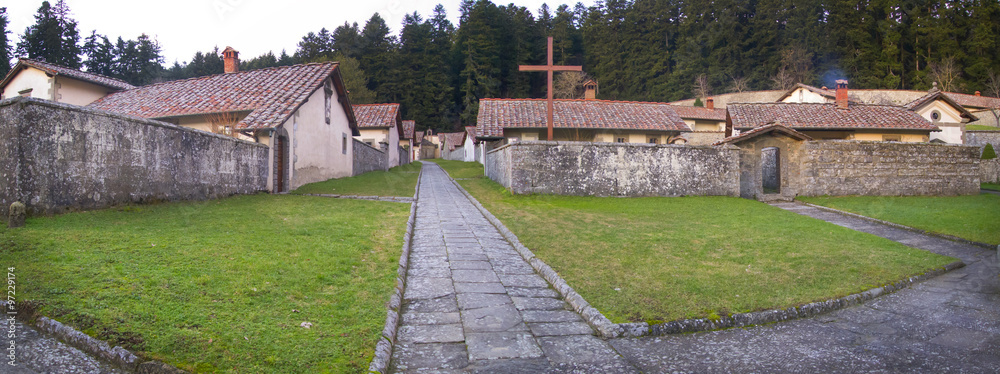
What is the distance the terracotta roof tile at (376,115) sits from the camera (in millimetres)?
32719

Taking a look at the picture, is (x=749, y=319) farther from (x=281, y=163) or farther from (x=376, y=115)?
(x=376, y=115)

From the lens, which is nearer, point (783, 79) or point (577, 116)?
point (577, 116)

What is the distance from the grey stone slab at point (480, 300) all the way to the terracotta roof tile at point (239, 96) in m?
11.0

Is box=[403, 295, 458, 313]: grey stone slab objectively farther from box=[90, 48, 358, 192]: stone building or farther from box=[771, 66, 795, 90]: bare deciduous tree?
box=[771, 66, 795, 90]: bare deciduous tree

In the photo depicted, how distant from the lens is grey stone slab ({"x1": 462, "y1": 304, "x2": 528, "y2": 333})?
13.4ft

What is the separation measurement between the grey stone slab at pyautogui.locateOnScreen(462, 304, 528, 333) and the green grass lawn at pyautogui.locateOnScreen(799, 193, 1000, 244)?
32.7ft

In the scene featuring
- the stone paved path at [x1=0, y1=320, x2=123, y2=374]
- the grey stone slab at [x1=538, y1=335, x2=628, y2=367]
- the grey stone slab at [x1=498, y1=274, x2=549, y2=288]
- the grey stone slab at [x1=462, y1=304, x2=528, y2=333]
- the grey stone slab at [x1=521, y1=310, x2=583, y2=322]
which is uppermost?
the stone paved path at [x1=0, y1=320, x2=123, y2=374]

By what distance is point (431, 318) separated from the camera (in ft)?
14.1

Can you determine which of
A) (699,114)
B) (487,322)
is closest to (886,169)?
(487,322)

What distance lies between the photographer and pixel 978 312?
4887 mm

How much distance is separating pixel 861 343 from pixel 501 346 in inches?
118

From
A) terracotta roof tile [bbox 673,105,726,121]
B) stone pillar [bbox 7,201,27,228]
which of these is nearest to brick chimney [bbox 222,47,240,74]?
stone pillar [bbox 7,201,27,228]

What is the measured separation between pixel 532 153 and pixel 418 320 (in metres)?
11.5

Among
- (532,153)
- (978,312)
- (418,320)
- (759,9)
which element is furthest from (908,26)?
(418,320)
